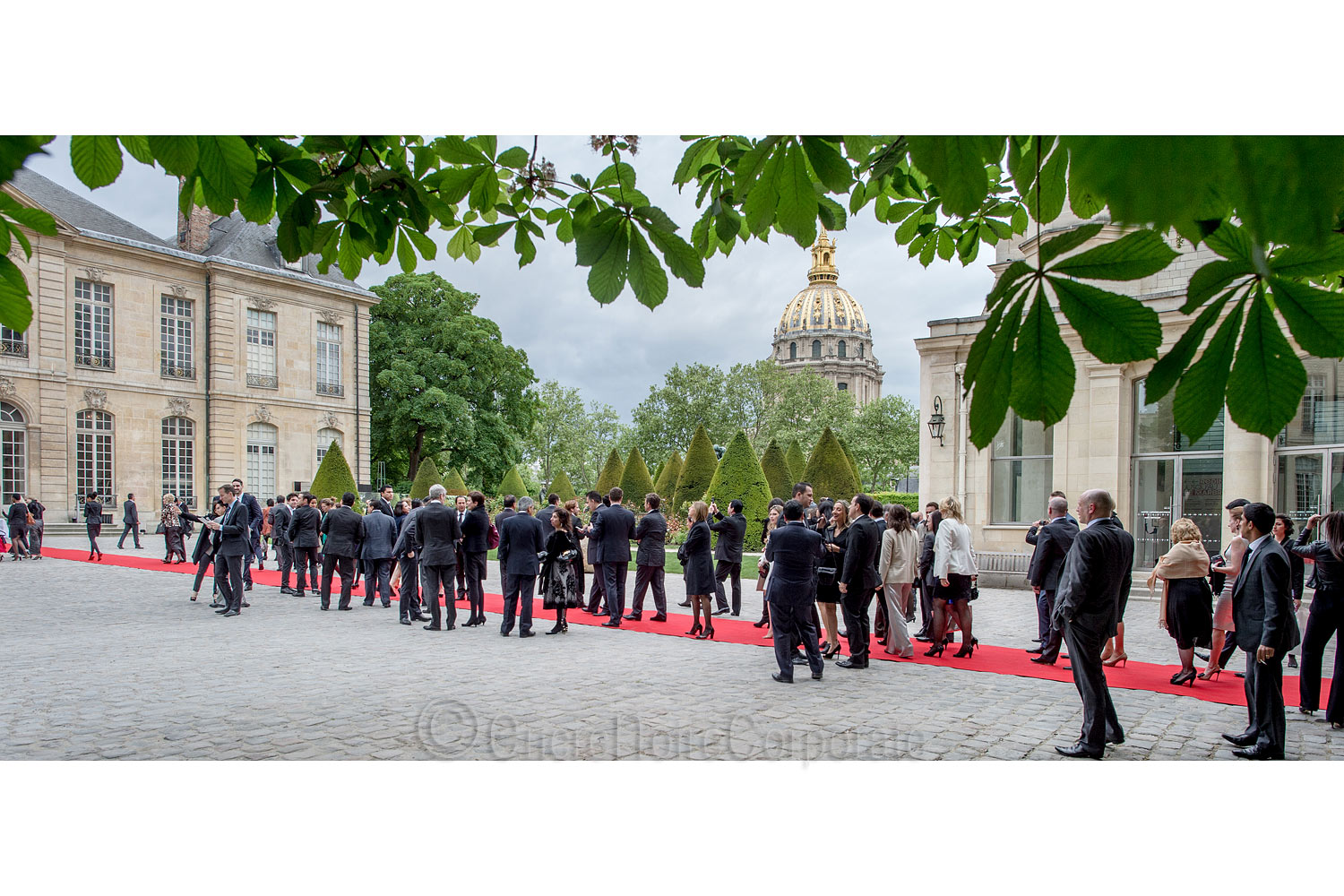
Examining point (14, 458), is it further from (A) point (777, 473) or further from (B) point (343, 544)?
(A) point (777, 473)

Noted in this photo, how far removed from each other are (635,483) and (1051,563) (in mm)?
18513

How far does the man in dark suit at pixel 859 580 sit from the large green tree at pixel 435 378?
2576 centimetres

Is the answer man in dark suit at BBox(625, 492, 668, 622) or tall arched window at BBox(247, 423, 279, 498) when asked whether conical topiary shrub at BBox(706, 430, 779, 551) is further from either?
tall arched window at BBox(247, 423, 279, 498)

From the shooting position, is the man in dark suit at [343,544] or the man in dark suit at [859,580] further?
the man in dark suit at [343,544]

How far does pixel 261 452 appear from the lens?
24.8 meters

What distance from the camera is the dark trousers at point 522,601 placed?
9.59m

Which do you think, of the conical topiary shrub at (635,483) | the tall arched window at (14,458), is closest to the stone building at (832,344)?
the conical topiary shrub at (635,483)

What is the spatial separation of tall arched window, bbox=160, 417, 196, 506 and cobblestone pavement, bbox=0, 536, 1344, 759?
13.0 m

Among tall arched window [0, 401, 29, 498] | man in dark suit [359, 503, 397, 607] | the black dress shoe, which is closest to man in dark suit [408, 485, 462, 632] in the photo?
man in dark suit [359, 503, 397, 607]

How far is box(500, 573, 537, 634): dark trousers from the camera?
9586 mm

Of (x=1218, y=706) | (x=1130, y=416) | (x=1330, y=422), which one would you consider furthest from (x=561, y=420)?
(x=1218, y=706)

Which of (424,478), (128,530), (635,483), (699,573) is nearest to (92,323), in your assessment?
(128,530)

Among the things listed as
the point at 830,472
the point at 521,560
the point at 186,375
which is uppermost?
the point at 186,375

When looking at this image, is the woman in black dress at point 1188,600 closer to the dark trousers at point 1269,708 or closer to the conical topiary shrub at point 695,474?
the dark trousers at point 1269,708
